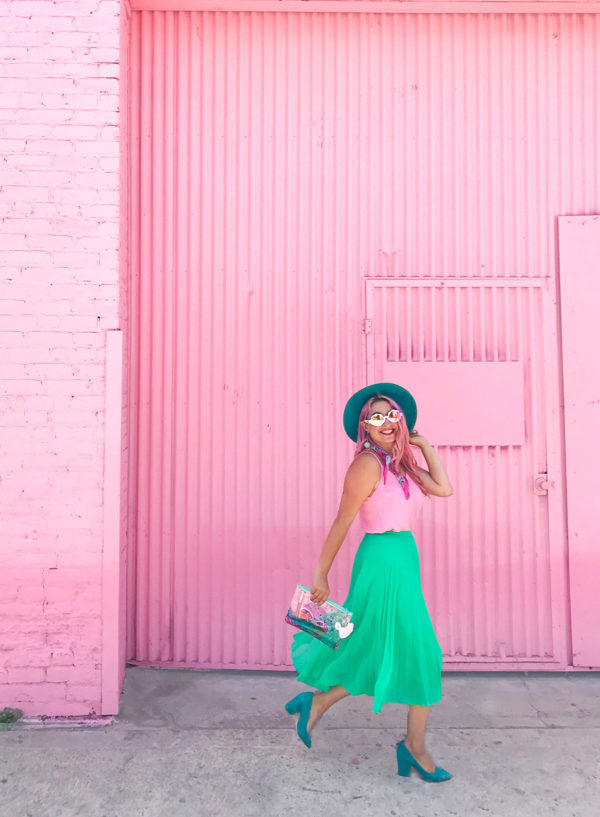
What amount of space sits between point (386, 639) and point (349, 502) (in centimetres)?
63

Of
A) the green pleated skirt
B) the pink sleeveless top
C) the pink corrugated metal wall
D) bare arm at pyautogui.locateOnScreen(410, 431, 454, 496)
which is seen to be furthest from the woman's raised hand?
the pink corrugated metal wall

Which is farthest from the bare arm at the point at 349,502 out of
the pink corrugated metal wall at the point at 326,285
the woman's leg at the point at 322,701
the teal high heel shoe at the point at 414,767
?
the pink corrugated metal wall at the point at 326,285

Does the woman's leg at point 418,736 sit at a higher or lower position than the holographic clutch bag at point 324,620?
lower

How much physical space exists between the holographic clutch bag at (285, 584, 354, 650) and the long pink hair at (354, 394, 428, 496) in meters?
0.70

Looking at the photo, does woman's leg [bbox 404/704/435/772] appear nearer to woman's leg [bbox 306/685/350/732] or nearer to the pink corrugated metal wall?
woman's leg [bbox 306/685/350/732]

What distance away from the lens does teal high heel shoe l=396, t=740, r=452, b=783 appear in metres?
3.01

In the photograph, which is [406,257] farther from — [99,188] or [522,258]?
[99,188]

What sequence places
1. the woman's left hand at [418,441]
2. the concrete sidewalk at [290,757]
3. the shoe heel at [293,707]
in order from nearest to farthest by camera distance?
the concrete sidewalk at [290,757] < the woman's left hand at [418,441] < the shoe heel at [293,707]

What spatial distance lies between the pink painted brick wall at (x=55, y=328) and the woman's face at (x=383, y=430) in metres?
1.54

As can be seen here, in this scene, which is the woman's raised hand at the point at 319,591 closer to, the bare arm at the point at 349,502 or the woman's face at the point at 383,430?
the bare arm at the point at 349,502

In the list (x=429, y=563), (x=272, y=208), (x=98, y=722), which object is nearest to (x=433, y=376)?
(x=429, y=563)

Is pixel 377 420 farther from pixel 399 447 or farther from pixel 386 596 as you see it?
pixel 386 596

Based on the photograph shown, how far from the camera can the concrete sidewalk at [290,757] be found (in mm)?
2846

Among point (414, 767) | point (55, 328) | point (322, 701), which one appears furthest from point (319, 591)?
point (55, 328)
